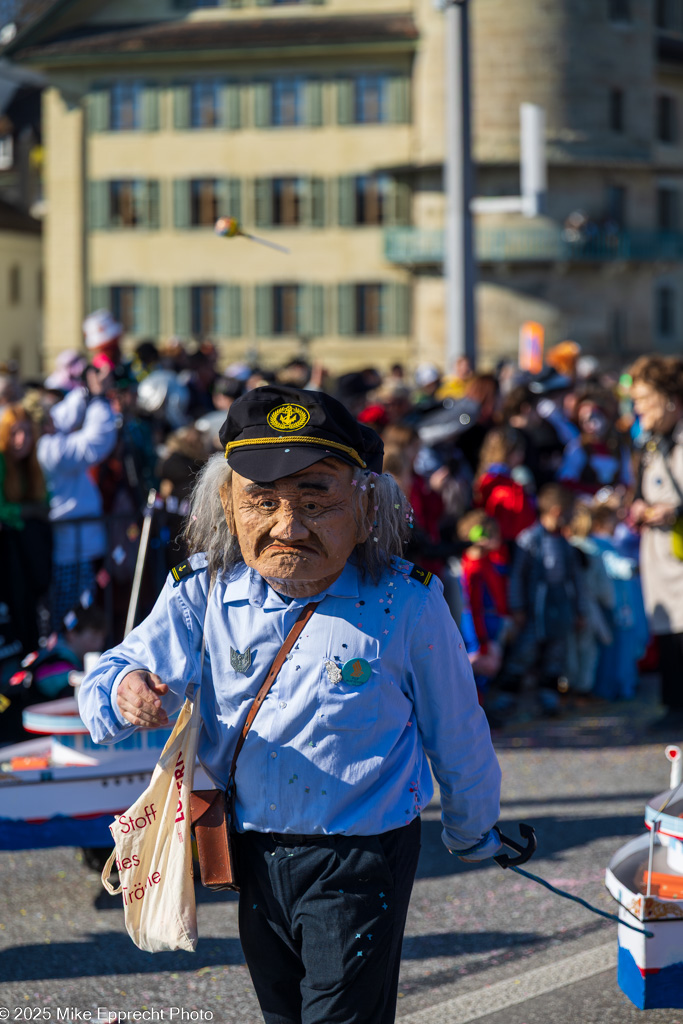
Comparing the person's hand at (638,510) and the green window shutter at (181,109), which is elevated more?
the green window shutter at (181,109)

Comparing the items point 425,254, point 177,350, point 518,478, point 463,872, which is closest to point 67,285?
point 425,254

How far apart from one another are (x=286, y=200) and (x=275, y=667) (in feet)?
143

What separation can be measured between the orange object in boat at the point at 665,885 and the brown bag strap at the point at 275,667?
135 cm

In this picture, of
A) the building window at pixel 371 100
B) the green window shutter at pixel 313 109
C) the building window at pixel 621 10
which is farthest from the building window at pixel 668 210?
the green window shutter at pixel 313 109

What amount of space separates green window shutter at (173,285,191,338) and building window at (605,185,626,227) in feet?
46.1

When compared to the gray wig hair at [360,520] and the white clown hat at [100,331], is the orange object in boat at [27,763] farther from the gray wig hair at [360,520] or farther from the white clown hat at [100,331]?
the white clown hat at [100,331]

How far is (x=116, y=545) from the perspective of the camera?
745 cm

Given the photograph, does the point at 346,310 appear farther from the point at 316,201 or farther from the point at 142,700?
the point at 142,700

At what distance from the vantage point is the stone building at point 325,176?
142 ft

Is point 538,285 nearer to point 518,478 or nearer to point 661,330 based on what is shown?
point 661,330

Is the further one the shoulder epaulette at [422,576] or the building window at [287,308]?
the building window at [287,308]

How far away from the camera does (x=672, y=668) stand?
7211 millimetres

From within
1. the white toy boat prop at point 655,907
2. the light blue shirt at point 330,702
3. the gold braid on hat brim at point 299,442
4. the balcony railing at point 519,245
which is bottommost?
the white toy boat prop at point 655,907

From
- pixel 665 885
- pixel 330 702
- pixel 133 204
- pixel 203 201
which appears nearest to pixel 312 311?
pixel 203 201
